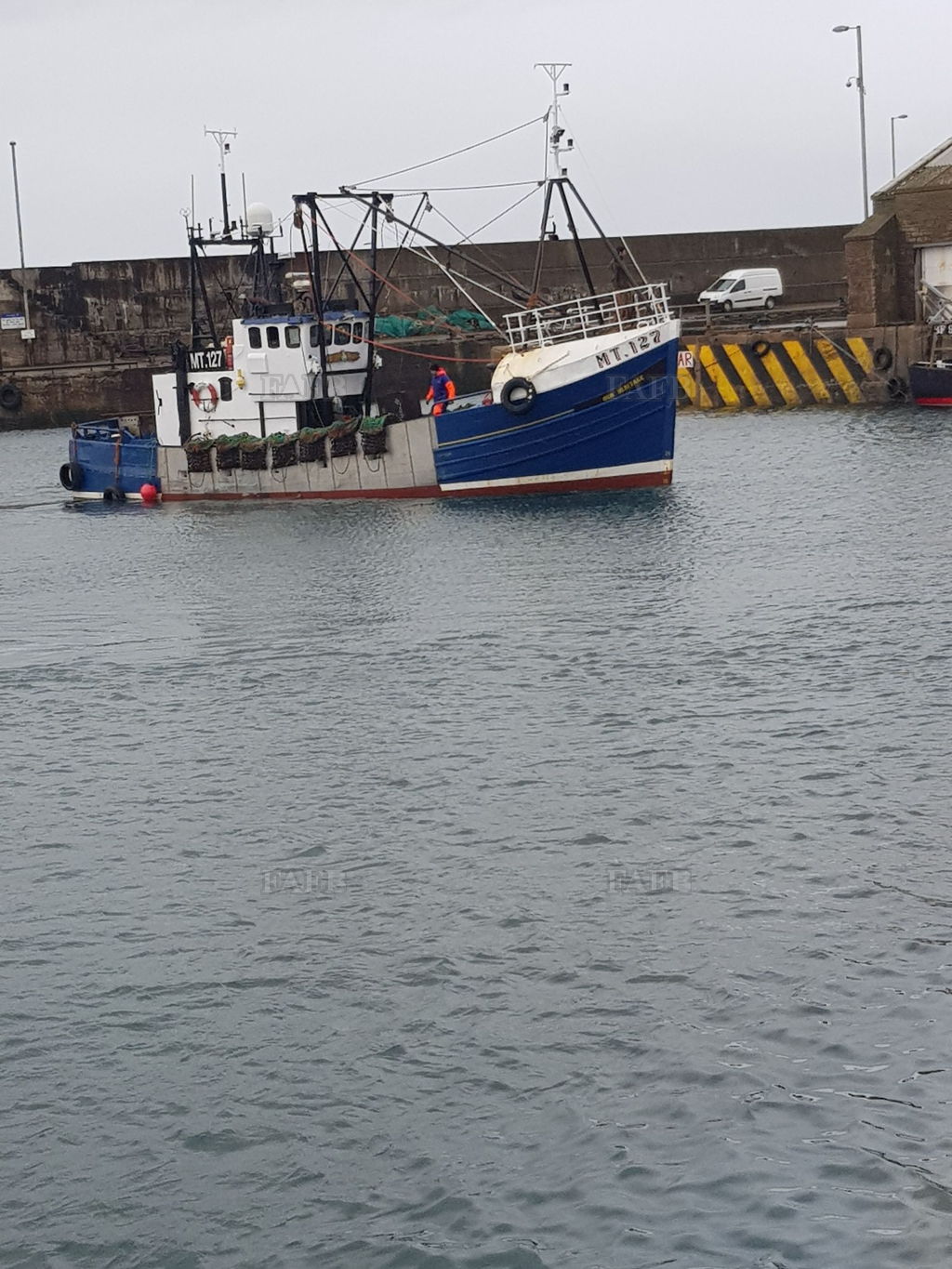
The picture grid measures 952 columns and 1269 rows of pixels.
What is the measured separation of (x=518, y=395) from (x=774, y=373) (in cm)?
2005

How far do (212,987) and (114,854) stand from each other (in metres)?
3.00

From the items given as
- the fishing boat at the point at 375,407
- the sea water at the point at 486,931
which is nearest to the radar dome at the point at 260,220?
the fishing boat at the point at 375,407

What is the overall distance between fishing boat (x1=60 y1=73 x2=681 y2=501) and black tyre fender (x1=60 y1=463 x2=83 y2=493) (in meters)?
1.76

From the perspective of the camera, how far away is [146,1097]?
942 cm

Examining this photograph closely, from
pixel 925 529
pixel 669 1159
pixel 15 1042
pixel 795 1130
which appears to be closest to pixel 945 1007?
pixel 795 1130

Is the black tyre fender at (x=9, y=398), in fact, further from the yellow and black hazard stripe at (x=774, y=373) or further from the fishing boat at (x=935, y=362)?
the fishing boat at (x=935, y=362)

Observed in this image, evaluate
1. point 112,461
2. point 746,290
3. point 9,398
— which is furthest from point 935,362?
point 9,398

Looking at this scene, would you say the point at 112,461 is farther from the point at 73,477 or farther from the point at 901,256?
the point at 901,256

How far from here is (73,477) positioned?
39.7m

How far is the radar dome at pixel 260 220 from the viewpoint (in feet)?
117

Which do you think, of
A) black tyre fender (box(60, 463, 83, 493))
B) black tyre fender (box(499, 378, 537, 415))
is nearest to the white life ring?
black tyre fender (box(60, 463, 83, 493))

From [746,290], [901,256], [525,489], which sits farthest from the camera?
[746,290]

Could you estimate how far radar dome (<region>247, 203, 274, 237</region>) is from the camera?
3569 cm

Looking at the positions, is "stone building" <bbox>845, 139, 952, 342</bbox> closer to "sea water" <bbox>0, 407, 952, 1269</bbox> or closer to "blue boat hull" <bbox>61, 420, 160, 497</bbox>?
"blue boat hull" <bbox>61, 420, 160, 497</bbox>
